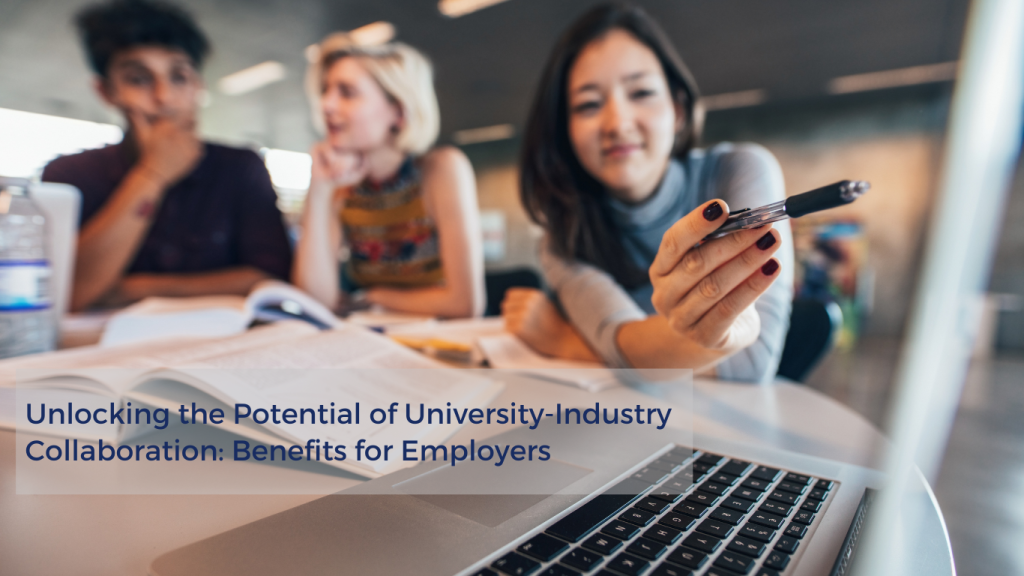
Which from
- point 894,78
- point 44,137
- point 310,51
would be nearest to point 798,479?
point 44,137

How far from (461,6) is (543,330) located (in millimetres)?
3078

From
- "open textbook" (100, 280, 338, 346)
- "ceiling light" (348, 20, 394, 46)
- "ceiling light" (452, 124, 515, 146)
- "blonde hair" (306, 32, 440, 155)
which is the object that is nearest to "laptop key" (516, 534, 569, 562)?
"open textbook" (100, 280, 338, 346)

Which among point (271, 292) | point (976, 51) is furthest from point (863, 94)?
point (271, 292)

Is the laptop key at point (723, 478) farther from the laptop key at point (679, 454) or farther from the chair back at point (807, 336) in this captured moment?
the chair back at point (807, 336)

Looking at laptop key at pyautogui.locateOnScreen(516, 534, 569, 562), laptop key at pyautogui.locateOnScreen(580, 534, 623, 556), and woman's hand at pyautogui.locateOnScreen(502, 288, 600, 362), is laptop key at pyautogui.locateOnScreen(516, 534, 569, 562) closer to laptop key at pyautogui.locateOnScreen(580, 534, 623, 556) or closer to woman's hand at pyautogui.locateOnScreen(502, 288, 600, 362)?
laptop key at pyautogui.locateOnScreen(580, 534, 623, 556)

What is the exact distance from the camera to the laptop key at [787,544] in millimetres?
200

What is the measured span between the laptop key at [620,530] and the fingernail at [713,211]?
0.16 meters

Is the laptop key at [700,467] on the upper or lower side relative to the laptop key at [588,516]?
lower

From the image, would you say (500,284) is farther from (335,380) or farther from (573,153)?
(335,380)

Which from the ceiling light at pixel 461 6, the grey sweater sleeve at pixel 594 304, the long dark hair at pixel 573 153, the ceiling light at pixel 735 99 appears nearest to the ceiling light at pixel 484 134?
the ceiling light at pixel 735 99

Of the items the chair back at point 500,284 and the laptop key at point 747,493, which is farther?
the chair back at point 500,284

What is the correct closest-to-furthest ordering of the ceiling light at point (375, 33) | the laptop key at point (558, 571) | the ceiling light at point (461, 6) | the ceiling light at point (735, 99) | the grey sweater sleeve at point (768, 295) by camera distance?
the laptop key at point (558, 571), the grey sweater sleeve at point (768, 295), the ceiling light at point (461, 6), the ceiling light at point (375, 33), the ceiling light at point (735, 99)

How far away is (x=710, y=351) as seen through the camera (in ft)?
1.45

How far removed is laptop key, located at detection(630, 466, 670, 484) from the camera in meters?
0.26
